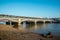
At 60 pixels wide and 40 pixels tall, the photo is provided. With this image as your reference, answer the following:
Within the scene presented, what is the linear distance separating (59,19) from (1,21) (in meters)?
62.0

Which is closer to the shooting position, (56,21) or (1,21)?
(1,21)

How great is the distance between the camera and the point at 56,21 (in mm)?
Result: 94875

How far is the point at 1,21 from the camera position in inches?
1751

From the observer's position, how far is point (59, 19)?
95500mm

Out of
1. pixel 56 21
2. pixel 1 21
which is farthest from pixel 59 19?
pixel 1 21

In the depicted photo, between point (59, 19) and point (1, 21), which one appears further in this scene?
point (59, 19)

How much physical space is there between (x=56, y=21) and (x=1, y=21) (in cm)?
6005

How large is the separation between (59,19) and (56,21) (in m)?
3.15

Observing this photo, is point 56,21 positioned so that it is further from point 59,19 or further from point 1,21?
point 1,21
